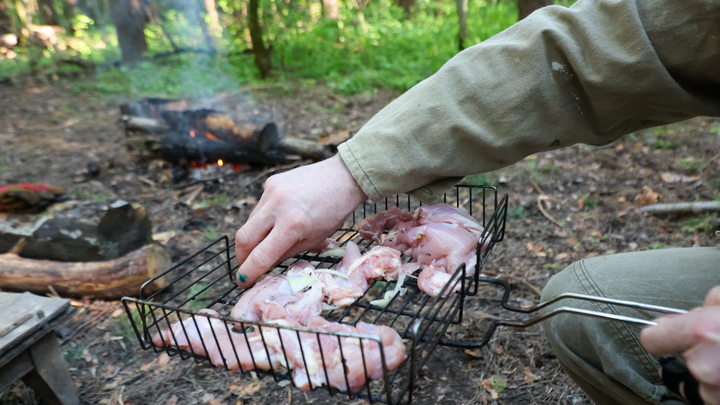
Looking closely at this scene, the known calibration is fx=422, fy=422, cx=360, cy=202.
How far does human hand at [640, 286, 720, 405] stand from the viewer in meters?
0.90

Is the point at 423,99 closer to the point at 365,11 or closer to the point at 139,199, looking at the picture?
the point at 139,199

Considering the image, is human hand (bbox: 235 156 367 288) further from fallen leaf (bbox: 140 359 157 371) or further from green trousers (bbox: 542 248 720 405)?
fallen leaf (bbox: 140 359 157 371)

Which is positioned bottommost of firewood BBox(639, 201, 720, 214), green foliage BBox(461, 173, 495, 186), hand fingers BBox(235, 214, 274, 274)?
firewood BBox(639, 201, 720, 214)

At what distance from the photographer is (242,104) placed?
8.05m

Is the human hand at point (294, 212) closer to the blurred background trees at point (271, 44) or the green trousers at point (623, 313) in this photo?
the green trousers at point (623, 313)

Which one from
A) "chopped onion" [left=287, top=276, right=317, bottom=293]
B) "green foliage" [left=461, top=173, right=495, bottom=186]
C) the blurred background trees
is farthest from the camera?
the blurred background trees

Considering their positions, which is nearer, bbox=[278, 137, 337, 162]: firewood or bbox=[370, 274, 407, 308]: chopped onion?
bbox=[370, 274, 407, 308]: chopped onion

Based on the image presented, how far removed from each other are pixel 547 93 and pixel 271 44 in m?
9.27

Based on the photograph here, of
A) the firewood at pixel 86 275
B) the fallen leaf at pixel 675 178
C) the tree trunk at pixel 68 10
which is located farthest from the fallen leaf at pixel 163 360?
the tree trunk at pixel 68 10

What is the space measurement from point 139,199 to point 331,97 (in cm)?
407

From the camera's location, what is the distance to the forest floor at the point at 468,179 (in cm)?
263

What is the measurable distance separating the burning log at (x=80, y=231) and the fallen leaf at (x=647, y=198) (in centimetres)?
452

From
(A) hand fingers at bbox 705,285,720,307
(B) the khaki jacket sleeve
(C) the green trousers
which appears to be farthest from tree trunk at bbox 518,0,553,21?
(A) hand fingers at bbox 705,285,720,307

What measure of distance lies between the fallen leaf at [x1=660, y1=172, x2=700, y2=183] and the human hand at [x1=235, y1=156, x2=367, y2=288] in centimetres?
412
